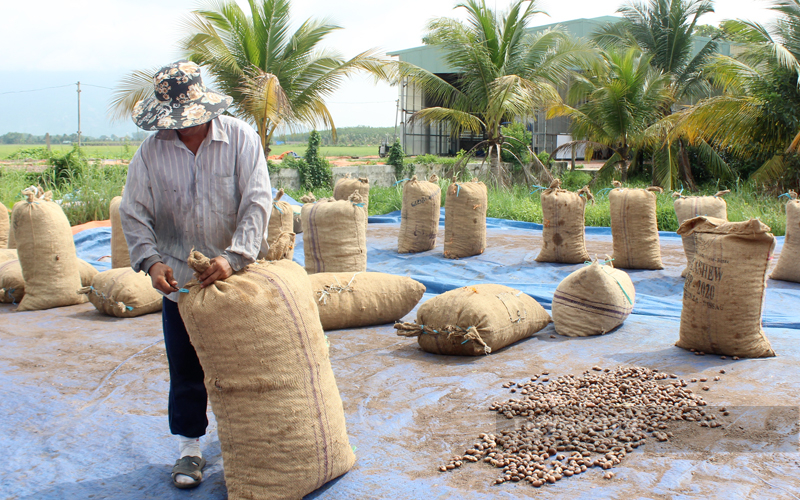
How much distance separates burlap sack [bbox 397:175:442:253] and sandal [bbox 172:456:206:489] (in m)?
4.83

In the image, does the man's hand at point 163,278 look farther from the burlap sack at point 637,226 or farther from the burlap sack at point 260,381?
the burlap sack at point 637,226

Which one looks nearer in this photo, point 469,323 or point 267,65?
point 469,323

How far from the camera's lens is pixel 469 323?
3.39 metres

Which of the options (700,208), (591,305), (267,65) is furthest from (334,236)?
(267,65)

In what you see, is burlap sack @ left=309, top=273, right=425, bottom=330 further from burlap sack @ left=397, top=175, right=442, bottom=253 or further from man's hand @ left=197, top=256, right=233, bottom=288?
burlap sack @ left=397, top=175, right=442, bottom=253

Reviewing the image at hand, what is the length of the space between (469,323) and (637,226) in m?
2.95

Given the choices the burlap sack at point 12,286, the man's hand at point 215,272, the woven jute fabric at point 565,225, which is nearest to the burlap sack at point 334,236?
the woven jute fabric at point 565,225

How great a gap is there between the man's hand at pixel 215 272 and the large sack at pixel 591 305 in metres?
2.54

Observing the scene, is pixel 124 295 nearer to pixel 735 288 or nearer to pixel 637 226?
pixel 735 288

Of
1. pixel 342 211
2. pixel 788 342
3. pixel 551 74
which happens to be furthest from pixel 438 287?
pixel 551 74

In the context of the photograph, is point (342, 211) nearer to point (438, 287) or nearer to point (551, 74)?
point (438, 287)

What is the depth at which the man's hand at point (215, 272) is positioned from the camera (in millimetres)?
1889

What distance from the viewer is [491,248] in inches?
272

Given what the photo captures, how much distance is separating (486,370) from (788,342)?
1.75 m
